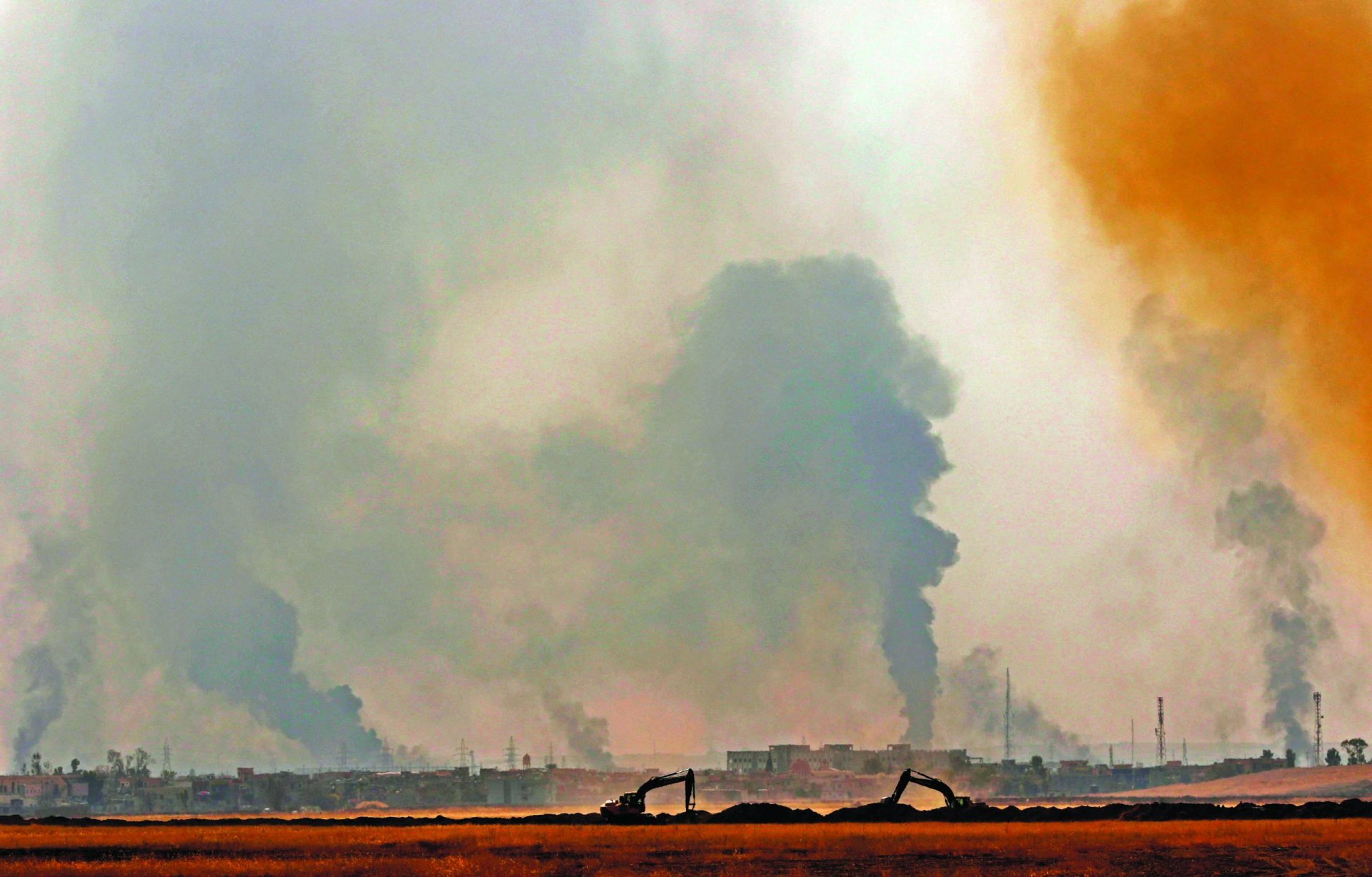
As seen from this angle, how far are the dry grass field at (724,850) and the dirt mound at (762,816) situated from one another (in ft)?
15.3

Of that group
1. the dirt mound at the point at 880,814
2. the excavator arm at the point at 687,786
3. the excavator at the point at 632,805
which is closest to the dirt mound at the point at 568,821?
the excavator at the point at 632,805

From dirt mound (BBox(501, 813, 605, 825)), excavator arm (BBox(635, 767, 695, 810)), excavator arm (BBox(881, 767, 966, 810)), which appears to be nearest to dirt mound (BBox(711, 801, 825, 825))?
excavator arm (BBox(635, 767, 695, 810))

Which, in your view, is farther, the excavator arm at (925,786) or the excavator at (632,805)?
the excavator arm at (925,786)

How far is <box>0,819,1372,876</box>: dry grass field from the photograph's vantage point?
238 feet

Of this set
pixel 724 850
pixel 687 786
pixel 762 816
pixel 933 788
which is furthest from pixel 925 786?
pixel 724 850

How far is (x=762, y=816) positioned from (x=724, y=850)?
820 inches

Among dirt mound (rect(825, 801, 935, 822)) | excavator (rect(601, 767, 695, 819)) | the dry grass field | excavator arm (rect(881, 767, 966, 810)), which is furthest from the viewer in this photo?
excavator arm (rect(881, 767, 966, 810))

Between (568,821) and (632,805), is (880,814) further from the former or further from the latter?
(568,821)

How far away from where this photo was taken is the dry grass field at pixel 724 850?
72.4 metres

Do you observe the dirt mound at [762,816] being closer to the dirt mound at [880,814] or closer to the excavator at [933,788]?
the dirt mound at [880,814]

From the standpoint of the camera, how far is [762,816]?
3962 inches

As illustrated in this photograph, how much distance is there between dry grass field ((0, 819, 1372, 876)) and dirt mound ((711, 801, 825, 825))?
15.3ft

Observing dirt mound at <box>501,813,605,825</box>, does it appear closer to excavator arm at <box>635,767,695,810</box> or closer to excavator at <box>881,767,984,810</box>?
excavator arm at <box>635,767,695,810</box>

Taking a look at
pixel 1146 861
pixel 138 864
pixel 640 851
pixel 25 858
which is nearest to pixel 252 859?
pixel 138 864
